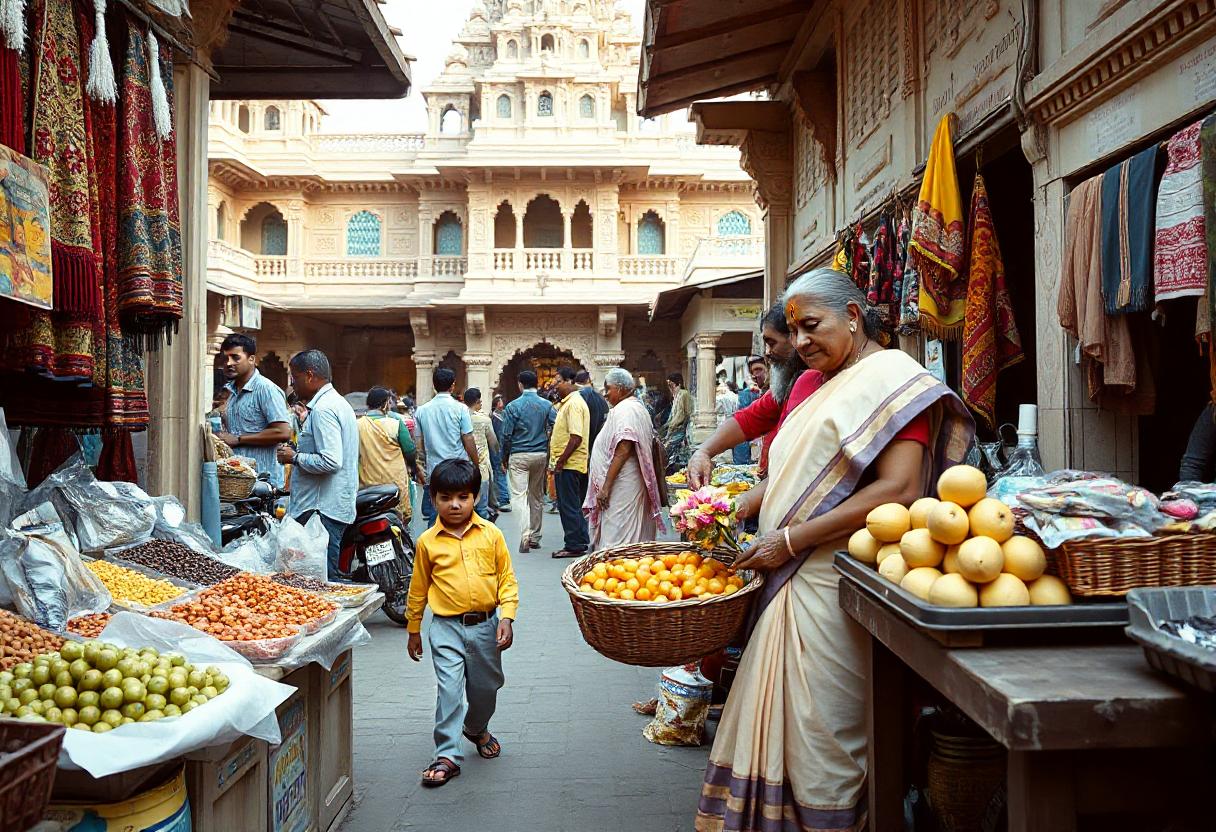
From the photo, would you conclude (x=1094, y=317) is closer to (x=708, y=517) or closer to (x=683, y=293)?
(x=708, y=517)

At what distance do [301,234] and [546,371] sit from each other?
271 inches

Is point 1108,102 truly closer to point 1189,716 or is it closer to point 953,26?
point 953,26

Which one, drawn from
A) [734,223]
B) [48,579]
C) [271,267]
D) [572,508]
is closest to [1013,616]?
[48,579]

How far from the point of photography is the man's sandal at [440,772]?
3306 millimetres

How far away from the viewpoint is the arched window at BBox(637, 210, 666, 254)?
21766 mm

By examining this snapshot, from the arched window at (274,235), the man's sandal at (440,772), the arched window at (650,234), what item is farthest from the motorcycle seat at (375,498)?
the arched window at (274,235)

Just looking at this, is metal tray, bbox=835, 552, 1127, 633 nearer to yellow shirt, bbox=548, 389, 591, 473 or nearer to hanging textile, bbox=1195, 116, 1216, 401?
hanging textile, bbox=1195, 116, 1216, 401

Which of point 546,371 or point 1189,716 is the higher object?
point 546,371

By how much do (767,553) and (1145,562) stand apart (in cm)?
95

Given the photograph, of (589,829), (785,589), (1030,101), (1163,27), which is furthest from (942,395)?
(1030,101)

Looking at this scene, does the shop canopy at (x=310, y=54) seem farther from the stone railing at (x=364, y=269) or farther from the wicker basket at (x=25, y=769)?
the stone railing at (x=364, y=269)

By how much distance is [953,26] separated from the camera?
480 centimetres

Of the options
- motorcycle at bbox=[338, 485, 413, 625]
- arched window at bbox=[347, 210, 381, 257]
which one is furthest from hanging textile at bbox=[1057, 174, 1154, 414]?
arched window at bbox=[347, 210, 381, 257]

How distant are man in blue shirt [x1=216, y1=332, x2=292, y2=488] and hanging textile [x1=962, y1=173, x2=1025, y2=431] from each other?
3.83 m
